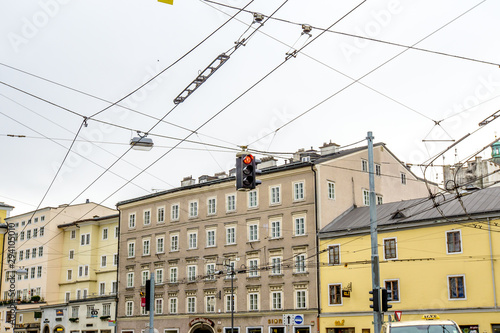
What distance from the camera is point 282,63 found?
61.2 feet

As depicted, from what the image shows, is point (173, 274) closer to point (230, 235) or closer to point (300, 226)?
point (230, 235)

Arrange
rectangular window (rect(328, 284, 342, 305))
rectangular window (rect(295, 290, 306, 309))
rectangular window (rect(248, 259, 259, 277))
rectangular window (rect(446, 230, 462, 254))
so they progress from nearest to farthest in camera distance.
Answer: rectangular window (rect(446, 230, 462, 254)) < rectangular window (rect(328, 284, 342, 305)) < rectangular window (rect(295, 290, 306, 309)) < rectangular window (rect(248, 259, 259, 277))

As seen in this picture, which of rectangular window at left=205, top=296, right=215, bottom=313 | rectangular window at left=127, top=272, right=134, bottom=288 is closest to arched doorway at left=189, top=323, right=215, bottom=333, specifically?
rectangular window at left=205, top=296, right=215, bottom=313

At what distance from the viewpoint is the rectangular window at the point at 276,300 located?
5278cm

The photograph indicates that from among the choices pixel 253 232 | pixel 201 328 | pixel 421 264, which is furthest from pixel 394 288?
pixel 201 328

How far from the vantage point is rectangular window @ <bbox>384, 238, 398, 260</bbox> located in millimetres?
46463

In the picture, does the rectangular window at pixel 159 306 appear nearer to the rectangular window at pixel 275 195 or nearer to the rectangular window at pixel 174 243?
the rectangular window at pixel 174 243

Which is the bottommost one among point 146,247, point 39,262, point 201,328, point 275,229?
point 201,328

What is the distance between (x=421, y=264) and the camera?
147 ft

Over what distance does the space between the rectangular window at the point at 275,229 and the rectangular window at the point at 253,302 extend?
5.07 m

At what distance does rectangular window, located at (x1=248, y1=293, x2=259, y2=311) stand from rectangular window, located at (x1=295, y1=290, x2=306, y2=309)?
412 cm

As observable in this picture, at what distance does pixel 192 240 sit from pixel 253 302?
9844 mm

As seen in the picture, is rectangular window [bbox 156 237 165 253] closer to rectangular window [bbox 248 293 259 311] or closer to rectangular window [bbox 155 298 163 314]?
rectangular window [bbox 155 298 163 314]

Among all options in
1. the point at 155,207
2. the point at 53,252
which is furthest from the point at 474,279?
the point at 53,252
